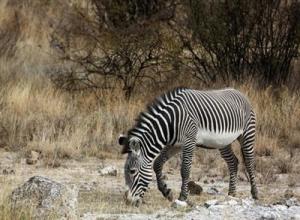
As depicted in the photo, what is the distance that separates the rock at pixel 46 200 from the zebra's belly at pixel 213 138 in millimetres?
3070

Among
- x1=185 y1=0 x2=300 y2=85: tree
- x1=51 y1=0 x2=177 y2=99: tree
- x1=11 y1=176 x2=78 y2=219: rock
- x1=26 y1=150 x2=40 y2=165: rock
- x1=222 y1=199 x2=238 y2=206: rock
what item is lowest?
x1=11 y1=176 x2=78 y2=219: rock

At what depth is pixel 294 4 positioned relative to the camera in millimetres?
20578

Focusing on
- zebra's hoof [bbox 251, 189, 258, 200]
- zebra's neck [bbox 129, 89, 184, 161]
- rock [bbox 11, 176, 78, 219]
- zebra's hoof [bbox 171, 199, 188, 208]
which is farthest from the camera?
zebra's hoof [bbox 251, 189, 258, 200]

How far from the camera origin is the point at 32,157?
48.3ft

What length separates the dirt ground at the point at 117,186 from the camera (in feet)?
33.8

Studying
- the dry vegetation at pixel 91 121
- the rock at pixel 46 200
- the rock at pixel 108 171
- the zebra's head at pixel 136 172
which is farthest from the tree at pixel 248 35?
the rock at pixel 46 200

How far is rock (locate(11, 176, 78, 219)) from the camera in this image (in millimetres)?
8727

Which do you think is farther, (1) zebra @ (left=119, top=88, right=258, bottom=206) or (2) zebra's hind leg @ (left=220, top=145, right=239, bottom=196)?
(2) zebra's hind leg @ (left=220, top=145, right=239, bottom=196)

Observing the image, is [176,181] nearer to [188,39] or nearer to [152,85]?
[152,85]

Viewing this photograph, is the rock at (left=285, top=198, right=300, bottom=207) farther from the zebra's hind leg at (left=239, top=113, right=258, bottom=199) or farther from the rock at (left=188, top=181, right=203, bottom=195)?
the zebra's hind leg at (left=239, top=113, right=258, bottom=199)

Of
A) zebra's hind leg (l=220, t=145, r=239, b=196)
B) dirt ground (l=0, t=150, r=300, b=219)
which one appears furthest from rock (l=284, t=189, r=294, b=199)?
zebra's hind leg (l=220, t=145, r=239, b=196)

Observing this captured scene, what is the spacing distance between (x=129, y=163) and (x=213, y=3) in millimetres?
10450

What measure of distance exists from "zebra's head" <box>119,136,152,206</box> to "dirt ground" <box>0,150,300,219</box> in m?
0.17

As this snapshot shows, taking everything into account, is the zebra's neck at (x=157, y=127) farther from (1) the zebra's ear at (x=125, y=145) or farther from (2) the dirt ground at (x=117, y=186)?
(2) the dirt ground at (x=117, y=186)
